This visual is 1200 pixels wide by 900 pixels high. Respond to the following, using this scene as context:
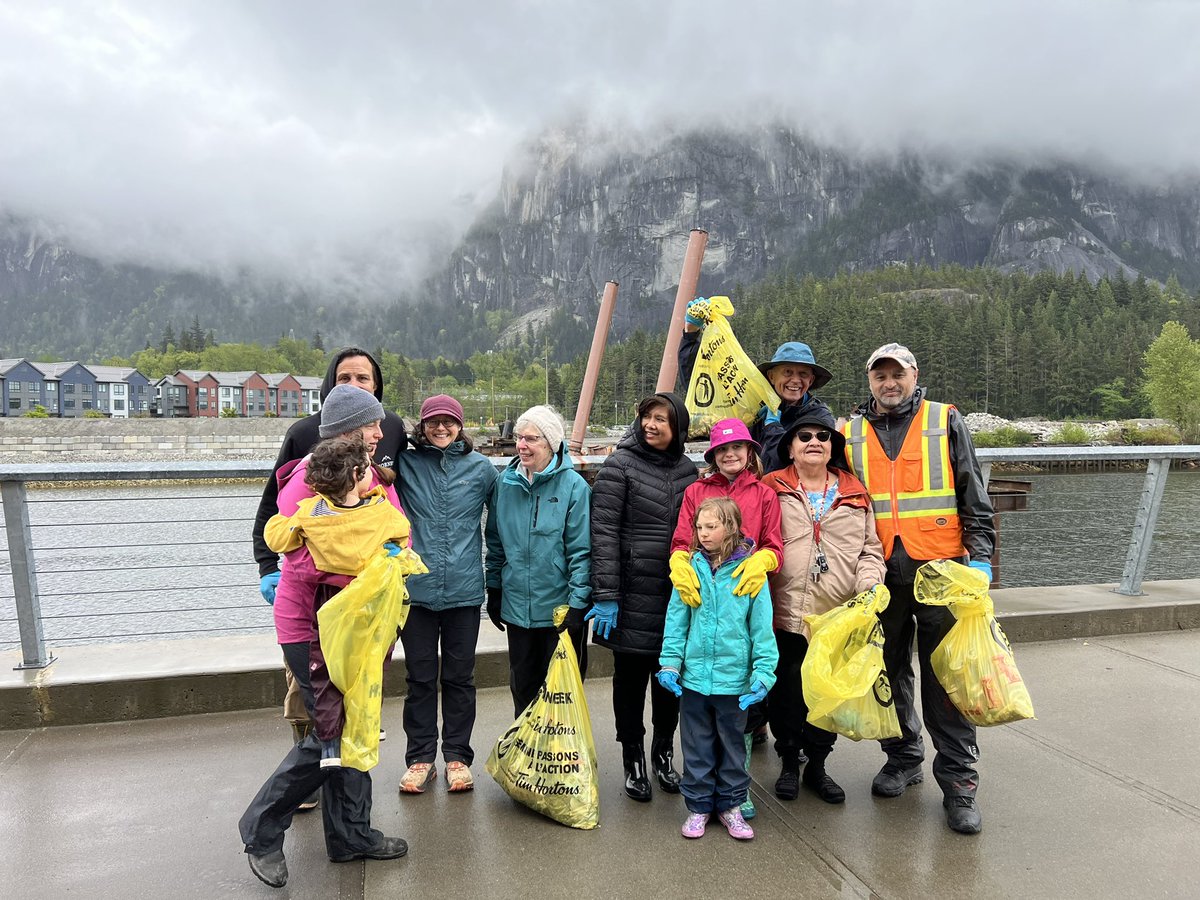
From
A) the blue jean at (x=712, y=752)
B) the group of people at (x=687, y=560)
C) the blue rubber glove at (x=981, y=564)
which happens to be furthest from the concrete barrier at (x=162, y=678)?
the blue rubber glove at (x=981, y=564)

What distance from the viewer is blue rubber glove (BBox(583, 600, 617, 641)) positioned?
9.93 ft

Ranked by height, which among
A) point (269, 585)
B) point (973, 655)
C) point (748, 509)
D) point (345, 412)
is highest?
point (345, 412)

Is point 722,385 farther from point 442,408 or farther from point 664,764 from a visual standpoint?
point 664,764

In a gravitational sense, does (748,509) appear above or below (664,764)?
above

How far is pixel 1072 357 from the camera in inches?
3489

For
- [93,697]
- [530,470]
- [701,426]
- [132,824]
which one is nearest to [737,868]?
[530,470]

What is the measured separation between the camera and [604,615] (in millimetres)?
3025

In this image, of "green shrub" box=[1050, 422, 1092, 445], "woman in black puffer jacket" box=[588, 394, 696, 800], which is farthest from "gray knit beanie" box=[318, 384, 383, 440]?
"green shrub" box=[1050, 422, 1092, 445]

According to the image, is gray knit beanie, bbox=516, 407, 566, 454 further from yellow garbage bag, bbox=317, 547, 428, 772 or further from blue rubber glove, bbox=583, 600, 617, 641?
yellow garbage bag, bbox=317, 547, 428, 772

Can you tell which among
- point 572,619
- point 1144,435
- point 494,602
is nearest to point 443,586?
point 494,602

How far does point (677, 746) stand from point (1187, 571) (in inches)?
726

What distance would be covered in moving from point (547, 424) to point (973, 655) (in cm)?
183

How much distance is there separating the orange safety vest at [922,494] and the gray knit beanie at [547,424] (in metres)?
1.30

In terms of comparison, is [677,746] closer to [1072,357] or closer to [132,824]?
[132,824]
